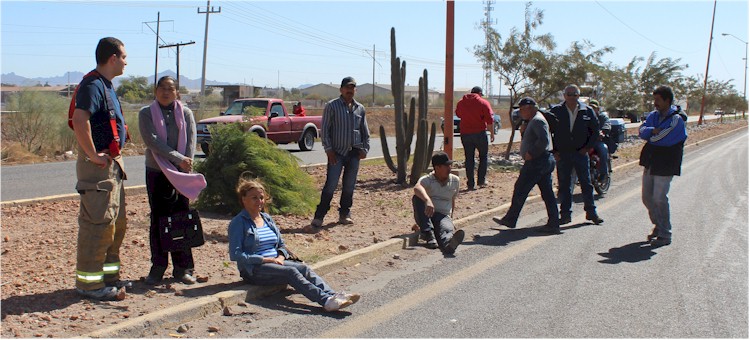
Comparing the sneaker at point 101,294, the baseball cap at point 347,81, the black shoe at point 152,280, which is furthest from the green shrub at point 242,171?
the sneaker at point 101,294

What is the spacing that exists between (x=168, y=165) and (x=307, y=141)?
1916cm

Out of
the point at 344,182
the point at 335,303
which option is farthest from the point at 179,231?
the point at 344,182

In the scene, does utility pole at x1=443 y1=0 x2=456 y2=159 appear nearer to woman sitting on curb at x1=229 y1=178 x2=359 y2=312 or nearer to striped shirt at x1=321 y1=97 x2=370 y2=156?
striped shirt at x1=321 y1=97 x2=370 y2=156

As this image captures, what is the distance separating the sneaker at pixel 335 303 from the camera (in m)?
5.65

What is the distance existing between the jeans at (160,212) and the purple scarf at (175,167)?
18cm

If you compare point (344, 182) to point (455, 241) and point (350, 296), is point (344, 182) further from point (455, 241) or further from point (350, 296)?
point (350, 296)

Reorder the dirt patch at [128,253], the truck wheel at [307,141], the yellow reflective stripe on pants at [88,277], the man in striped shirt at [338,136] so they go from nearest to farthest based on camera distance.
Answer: the dirt patch at [128,253] → the yellow reflective stripe on pants at [88,277] → the man in striped shirt at [338,136] → the truck wheel at [307,141]

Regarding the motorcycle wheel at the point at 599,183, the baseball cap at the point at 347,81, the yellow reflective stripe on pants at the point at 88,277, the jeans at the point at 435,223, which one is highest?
the baseball cap at the point at 347,81

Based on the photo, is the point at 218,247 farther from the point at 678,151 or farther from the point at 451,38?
the point at 451,38

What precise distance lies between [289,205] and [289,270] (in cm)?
396

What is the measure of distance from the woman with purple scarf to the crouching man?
9.25 feet

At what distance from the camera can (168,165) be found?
6.07 metres

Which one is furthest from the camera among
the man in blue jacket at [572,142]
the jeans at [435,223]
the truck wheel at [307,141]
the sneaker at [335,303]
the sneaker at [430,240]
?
the truck wheel at [307,141]

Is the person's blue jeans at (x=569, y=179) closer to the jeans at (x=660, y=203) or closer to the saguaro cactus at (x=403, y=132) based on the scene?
Result: the jeans at (x=660, y=203)
